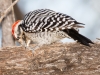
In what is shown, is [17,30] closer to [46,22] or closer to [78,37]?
[46,22]

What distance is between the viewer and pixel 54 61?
390 centimetres

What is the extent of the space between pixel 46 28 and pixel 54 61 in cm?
44

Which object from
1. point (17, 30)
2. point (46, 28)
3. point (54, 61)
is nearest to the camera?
point (54, 61)

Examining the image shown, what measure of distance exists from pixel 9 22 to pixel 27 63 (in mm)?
936

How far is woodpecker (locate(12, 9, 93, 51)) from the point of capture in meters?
3.91

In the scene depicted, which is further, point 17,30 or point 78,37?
point 17,30

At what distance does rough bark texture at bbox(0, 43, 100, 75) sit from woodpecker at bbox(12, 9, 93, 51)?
0.51 ft

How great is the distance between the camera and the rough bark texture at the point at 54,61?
3.83 m

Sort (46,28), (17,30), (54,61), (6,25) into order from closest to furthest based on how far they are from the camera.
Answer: (54,61)
(46,28)
(17,30)
(6,25)

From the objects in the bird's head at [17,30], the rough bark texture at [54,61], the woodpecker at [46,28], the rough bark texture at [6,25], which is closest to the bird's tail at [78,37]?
the woodpecker at [46,28]

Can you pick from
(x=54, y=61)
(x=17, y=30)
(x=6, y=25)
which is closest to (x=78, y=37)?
(x=54, y=61)

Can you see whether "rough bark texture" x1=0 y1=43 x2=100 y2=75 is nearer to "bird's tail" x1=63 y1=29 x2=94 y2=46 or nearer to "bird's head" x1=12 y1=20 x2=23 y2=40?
"bird's tail" x1=63 y1=29 x2=94 y2=46

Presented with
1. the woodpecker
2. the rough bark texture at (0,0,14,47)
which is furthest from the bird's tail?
the rough bark texture at (0,0,14,47)

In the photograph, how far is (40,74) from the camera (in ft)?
12.6
